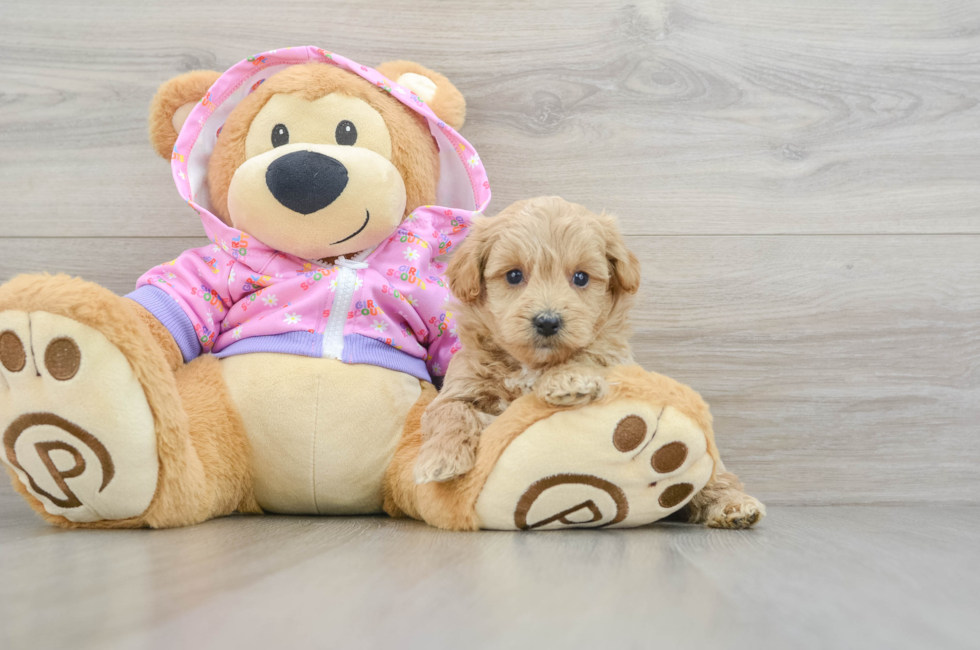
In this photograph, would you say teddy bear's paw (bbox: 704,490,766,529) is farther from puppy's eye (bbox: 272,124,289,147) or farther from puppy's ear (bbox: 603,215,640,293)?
puppy's eye (bbox: 272,124,289,147)

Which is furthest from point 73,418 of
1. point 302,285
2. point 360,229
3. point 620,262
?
point 620,262

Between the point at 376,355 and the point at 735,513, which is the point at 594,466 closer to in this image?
the point at 735,513

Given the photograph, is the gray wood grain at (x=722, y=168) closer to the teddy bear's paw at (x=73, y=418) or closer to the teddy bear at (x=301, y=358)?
the teddy bear at (x=301, y=358)

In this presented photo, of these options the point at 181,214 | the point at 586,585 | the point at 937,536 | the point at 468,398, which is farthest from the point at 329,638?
the point at 181,214

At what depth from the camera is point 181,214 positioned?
142 cm

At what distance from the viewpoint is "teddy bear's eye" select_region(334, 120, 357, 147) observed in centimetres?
117

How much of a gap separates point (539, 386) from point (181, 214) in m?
0.92

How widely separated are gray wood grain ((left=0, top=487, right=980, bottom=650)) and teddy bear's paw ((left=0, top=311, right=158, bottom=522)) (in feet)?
0.22

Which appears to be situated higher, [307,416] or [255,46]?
[255,46]

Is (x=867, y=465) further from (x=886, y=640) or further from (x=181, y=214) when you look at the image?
(x=181, y=214)

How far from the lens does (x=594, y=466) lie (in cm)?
88

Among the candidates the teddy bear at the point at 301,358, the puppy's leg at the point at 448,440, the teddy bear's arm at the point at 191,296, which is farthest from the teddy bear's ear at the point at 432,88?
the puppy's leg at the point at 448,440

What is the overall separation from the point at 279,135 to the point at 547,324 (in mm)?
607

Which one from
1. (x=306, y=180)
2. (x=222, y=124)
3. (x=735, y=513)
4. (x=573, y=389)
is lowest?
(x=735, y=513)
